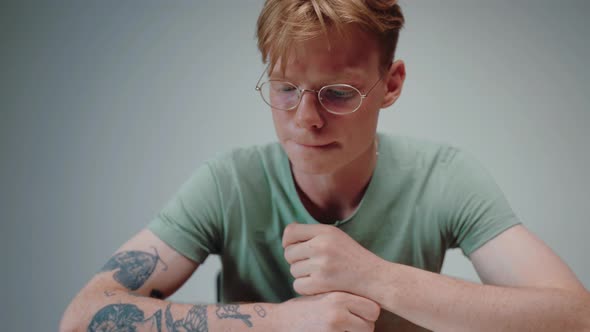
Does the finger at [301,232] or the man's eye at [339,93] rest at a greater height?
the man's eye at [339,93]

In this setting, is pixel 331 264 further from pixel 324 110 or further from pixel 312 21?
pixel 312 21

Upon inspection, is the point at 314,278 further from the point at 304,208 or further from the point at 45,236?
the point at 45,236

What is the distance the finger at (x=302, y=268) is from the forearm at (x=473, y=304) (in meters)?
0.14

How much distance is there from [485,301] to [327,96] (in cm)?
55

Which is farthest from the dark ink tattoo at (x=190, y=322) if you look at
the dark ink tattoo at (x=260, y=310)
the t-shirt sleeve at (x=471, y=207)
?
the t-shirt sleeve at (x=471, y=207)

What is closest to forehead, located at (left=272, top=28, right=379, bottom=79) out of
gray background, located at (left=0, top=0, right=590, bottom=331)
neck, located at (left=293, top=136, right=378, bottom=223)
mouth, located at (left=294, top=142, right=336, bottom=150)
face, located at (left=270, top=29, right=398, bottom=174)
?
face, located at (left=270, top=29, right=398, bottom=174)

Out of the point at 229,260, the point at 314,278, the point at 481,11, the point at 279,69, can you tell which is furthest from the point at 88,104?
the point at 481,11

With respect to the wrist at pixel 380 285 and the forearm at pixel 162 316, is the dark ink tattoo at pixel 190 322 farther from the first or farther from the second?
the wrist at pixel 380 285

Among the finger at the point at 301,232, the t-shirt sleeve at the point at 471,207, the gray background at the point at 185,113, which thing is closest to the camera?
the finger at the point at 301,232

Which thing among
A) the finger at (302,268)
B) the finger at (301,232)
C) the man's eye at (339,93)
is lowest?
the finger at (302,268)

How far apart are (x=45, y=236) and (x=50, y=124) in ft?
1.67

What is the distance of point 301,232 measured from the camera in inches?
45.5

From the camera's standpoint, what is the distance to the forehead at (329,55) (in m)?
1.09

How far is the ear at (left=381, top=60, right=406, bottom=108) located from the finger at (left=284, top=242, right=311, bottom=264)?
16.6 inches
